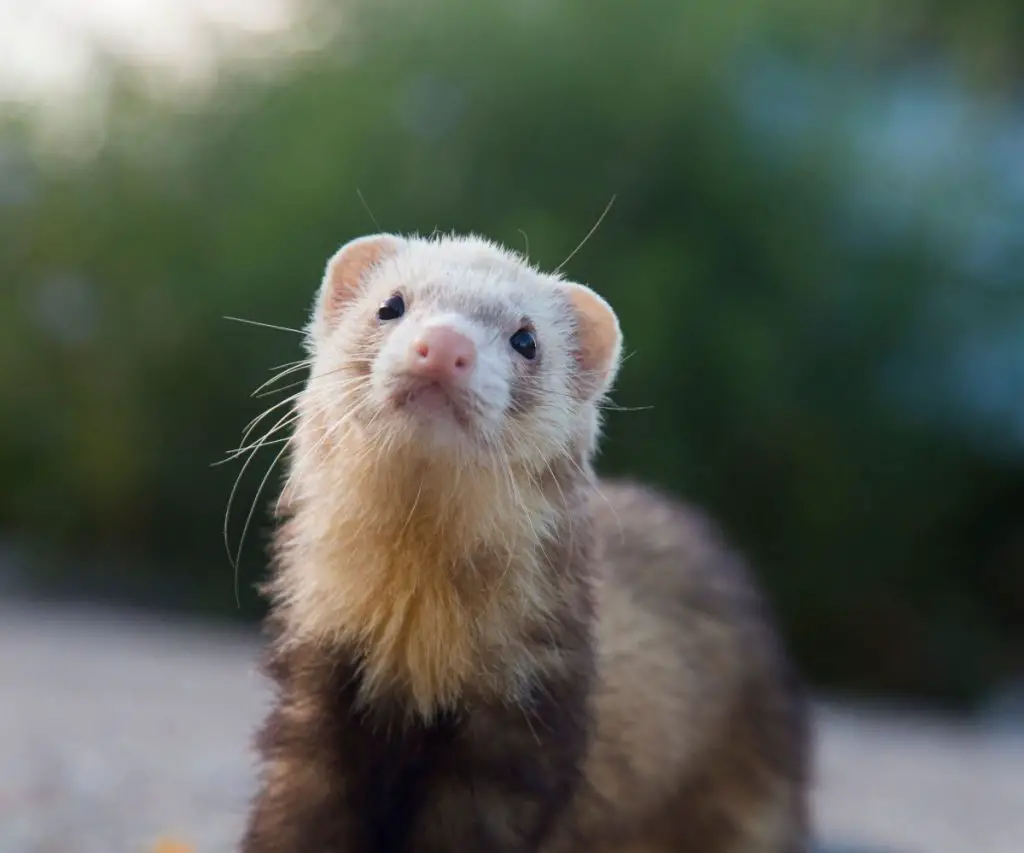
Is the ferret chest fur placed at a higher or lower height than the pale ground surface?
higher

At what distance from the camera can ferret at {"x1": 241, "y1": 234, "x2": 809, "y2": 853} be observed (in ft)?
5.72

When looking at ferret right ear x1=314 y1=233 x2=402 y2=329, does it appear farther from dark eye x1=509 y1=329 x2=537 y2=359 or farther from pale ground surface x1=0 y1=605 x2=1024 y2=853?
pale ground surface x1=0 y1=605 x2=1024 y2=853

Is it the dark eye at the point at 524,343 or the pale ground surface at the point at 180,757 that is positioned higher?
the dark eye at the point at 524,343

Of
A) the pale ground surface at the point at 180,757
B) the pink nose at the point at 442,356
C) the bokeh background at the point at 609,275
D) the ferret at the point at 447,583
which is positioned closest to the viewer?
the pink nose at the point at 442,356

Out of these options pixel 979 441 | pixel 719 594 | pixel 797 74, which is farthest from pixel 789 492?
pixel 719 594

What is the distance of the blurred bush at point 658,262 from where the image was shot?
485 centimetres

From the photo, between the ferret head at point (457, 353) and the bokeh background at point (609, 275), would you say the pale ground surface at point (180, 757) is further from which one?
the ferret head at point (457, 353)

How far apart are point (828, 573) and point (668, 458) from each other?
1028 mm

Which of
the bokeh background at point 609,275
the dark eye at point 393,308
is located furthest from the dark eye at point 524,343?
the bokeh background at point 609,275

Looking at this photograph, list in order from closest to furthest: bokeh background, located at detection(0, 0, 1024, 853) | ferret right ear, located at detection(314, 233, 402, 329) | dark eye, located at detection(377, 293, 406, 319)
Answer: dark eye, located at detection(377, 293, 406, 319) → ferret right ear, located at detection(314, 233, 402, 329) → bokeh background, located at detection(0, 0, 1024, 853)

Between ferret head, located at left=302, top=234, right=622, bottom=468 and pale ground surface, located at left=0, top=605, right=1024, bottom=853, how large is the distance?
0.59m

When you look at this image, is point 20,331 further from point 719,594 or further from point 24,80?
point 719,594

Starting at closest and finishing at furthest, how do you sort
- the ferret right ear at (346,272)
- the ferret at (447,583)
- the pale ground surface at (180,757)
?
the ferret at (447,583) < the ferret right ear at (346,272) < the pale ground surface at (180,757)

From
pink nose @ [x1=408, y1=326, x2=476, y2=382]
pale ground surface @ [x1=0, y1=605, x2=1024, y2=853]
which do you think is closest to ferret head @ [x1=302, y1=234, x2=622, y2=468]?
pink nose @ [x1=408, y1=326, x2=476, y2=382]
